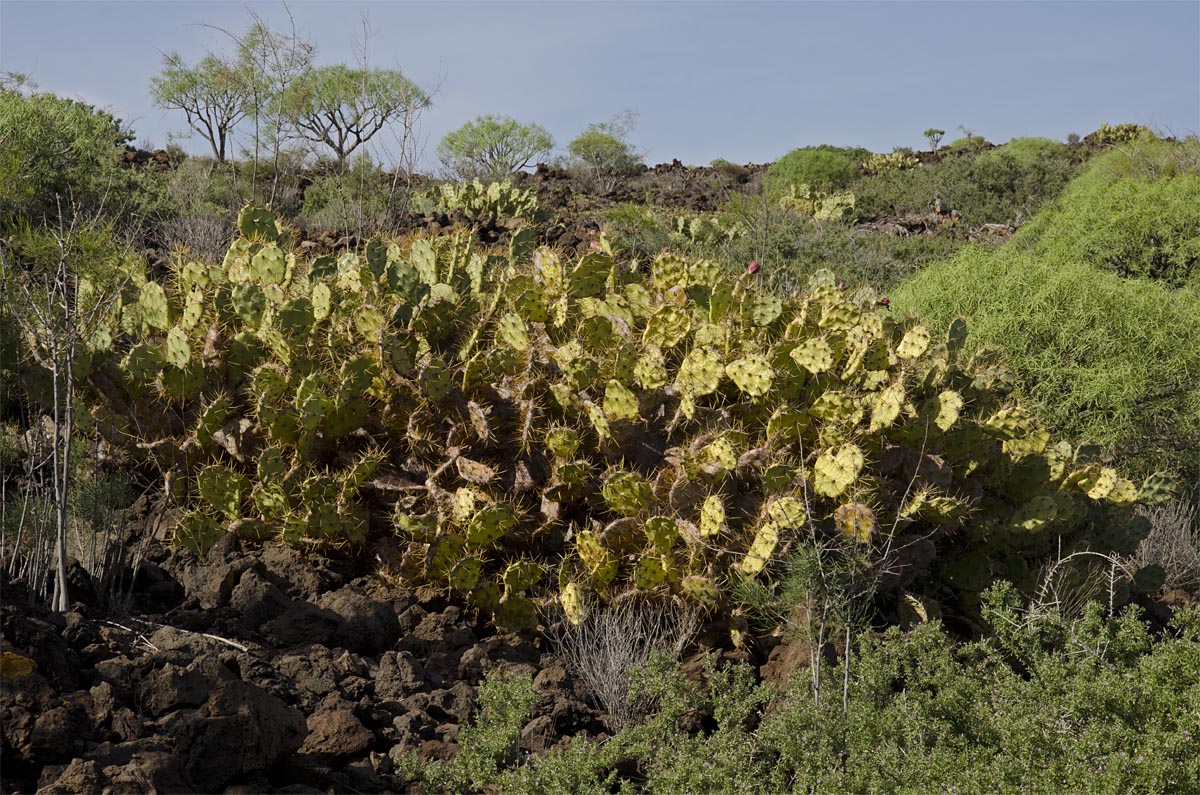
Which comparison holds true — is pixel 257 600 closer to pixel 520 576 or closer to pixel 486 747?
pixel 520 576

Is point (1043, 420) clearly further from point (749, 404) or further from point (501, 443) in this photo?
point (501, 443)

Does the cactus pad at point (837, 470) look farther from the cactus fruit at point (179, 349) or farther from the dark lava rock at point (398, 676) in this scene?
the cactus fruit at point (179, 349)

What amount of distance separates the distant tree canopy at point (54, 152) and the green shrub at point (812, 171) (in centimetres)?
1541

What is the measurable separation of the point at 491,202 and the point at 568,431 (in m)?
10.8

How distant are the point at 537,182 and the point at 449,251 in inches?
735

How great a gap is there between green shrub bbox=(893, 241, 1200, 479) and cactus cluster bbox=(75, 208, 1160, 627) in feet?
5.18

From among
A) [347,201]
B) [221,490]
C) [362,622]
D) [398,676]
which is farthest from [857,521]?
→ [347,201]

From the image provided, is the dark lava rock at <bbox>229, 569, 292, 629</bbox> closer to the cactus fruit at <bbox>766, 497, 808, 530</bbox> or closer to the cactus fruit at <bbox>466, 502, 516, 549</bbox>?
the cactus fruit at <bbox>466, 502, 516, 549</bbox>

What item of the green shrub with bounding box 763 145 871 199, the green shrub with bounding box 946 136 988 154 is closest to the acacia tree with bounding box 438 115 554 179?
the green shrub with bounding box 763 145 871 199

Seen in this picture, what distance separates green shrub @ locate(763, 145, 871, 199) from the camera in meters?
28.4

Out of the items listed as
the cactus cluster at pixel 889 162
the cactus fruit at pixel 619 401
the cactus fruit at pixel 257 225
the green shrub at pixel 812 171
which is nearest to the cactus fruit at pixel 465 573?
the cactus fruit at pixel 619 401

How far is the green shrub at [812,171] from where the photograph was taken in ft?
93.2

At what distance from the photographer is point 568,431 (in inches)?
210

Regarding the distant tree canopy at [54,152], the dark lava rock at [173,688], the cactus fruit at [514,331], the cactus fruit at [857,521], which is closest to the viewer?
the dark lava rock at [173,688]
